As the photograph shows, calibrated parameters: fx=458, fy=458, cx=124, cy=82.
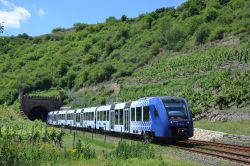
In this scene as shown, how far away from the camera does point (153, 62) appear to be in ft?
328

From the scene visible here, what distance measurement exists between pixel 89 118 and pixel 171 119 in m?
22.7

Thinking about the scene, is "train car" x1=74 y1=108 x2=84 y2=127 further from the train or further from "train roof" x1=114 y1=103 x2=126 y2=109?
"train roof" x1=114 y1=103 x2=126 y2=109

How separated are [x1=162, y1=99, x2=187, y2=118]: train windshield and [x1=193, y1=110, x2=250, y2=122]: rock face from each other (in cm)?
1505

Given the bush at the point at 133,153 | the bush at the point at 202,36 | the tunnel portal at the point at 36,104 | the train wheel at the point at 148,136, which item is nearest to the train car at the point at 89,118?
the train wheel at the point at 148,136

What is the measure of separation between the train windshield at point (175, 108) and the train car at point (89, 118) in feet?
62.6

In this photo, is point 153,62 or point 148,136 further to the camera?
point 153,62

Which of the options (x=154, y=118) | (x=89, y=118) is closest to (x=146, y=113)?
(x=154, y=118)

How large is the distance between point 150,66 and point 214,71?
3261 cm

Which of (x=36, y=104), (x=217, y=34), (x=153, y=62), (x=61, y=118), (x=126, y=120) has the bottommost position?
(x=126, y=120)

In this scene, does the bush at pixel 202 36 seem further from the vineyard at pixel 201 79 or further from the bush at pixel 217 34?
the vineyard at pixel 201 79

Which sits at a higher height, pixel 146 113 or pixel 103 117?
pixel 103 117

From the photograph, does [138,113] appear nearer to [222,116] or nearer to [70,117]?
[222,116]

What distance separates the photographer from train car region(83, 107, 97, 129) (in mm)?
45044

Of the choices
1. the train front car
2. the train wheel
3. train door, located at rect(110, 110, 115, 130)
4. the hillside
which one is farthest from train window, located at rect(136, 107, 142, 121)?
the hillside
